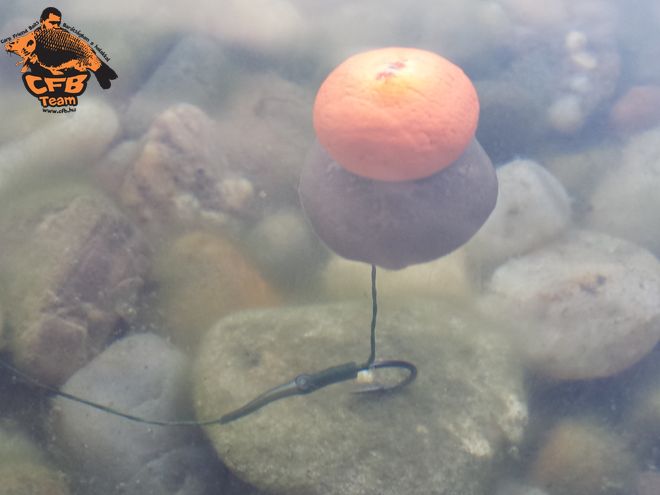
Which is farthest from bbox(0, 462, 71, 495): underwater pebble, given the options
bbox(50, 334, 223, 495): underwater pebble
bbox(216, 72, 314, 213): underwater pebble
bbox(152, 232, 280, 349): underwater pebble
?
bbox(216, 72, 314, 213): underwater pebble

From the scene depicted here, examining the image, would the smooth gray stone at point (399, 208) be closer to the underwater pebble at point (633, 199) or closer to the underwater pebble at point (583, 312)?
the underwater pebble at point (583, 312)

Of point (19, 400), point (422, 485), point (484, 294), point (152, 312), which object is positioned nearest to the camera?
point (422, 485)

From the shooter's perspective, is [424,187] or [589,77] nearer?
[424,187]

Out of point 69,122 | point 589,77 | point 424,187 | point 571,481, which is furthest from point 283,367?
point 589,77

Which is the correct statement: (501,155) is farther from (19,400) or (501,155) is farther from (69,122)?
(19,400)

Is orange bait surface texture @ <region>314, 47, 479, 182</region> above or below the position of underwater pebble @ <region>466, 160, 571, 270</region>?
above

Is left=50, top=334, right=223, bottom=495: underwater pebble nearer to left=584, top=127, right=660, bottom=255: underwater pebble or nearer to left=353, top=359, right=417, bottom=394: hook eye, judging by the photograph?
left=353, top=359, right=417, bottom=394: hook eye

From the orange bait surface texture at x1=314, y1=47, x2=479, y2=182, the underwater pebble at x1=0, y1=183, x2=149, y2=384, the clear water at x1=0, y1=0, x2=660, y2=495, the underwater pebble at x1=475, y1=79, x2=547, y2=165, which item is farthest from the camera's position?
the underwater pebble at x1=475, y1=79, x2=547, y2=165
